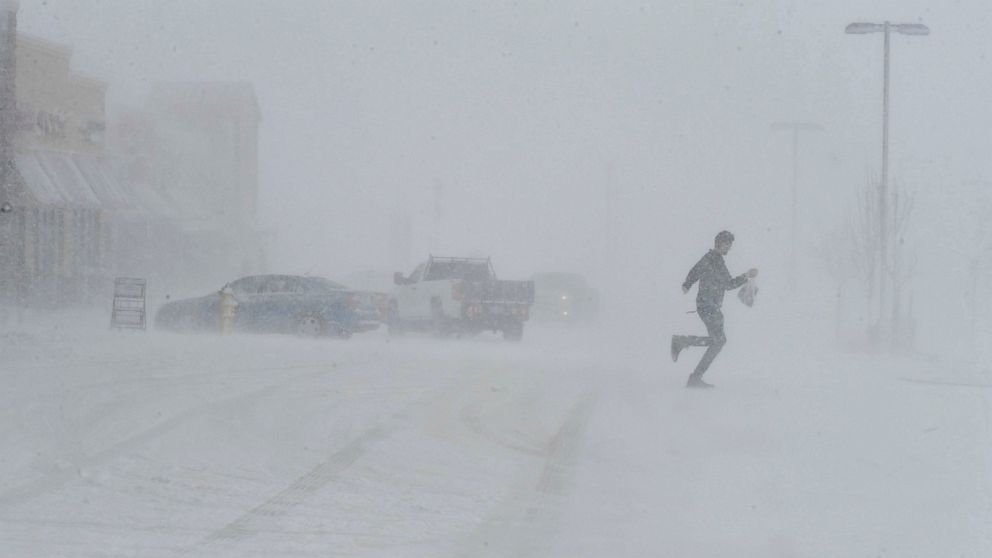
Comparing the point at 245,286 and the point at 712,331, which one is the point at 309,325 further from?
the point at 712,331

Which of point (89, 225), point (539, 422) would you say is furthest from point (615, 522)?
point (89, 225)

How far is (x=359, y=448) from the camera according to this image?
10.2 metres

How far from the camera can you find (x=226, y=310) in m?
27.0

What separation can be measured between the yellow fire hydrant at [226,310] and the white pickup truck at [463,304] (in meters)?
3.63

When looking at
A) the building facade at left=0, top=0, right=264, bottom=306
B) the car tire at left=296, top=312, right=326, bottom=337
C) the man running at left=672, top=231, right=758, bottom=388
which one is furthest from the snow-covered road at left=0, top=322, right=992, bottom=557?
the building facade at left=0, top=0, right=264, bottom=306

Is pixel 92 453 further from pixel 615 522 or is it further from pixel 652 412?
pixel 652 412

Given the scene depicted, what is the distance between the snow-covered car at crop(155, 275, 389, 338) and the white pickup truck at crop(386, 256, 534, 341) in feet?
4.34

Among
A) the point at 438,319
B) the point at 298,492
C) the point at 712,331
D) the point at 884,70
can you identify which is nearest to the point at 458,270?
the point at 438,319

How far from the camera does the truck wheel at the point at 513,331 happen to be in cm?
2894

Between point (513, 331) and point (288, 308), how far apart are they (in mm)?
4917

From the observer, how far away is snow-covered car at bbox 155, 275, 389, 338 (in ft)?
89.6

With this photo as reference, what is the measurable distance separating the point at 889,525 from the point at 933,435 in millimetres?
4010

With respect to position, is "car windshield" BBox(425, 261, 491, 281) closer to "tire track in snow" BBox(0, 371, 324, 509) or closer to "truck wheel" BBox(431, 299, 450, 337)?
"truck wheel" BBox(431, 299, 450, 337)

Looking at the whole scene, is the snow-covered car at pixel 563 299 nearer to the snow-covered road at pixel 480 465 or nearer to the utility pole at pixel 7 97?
the utility pole at pixel 7 97
